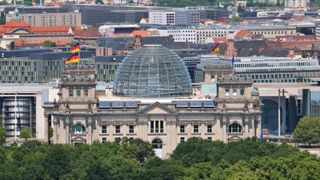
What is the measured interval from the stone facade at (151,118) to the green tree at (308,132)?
9.62ft

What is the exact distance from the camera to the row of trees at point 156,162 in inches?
5022

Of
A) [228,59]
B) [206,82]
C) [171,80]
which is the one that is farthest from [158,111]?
[228,59]

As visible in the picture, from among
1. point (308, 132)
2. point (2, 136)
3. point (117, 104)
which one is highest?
point (117, 104)

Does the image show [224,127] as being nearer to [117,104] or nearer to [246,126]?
[246,126]

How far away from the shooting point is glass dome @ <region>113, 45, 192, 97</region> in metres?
154

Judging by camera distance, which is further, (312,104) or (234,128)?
(312,104)

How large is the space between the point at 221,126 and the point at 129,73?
24.5 feet

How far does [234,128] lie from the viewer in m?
152

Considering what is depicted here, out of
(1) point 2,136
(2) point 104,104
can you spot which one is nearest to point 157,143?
(2) point 104,104

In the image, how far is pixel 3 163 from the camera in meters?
136

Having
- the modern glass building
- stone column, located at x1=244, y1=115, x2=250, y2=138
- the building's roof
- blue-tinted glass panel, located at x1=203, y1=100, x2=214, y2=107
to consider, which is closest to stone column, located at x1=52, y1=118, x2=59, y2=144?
blue-tinted glass panel, located at x1=203, y1=100, x2=214, y2=107

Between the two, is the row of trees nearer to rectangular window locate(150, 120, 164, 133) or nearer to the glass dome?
rectangular window locate(150, 120, 164, 133)

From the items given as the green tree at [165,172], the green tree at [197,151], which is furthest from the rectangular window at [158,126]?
the green tree at [165,172]

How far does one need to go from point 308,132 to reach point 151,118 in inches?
416
